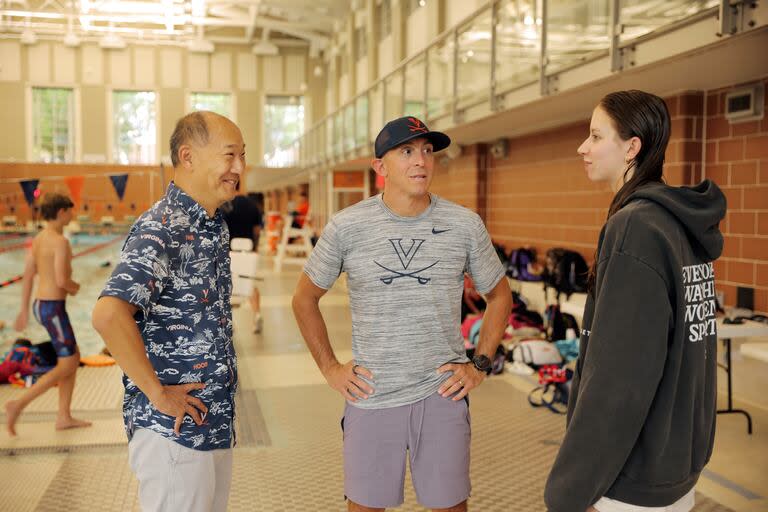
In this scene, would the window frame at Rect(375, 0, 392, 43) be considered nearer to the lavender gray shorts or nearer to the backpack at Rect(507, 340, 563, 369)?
the backpack at Rect(507, 340, 563, 369)

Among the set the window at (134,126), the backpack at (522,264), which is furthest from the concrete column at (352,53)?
the backpack at (522,264)

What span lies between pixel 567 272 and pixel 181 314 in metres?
6.78

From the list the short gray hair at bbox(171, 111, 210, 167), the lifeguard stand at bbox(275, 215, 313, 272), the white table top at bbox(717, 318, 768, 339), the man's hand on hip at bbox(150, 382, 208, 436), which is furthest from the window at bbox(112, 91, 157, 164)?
the man's hand on hip at bbox(150, 382, 208, 436)

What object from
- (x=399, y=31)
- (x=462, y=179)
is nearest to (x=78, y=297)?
(x=462, y=179)

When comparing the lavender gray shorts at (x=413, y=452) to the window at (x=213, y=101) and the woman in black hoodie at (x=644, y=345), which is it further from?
the window at (x=213, y=101)

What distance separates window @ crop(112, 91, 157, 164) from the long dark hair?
37791mm

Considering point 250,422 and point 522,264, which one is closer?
point 250,422

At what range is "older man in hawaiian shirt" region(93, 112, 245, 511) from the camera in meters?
1.83

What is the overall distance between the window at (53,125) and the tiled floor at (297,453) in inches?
1316

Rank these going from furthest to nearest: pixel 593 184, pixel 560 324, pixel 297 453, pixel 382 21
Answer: pixel 382 21 < pixel 593 184 < pixel 560 324 < pixel 297 453

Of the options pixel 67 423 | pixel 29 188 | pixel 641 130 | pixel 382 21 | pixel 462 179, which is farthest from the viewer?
pixel 382 21

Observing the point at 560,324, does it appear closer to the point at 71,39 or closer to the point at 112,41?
the point at 112,41

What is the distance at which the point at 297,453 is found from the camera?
4.54 meters

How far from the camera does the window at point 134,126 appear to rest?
37094mm
